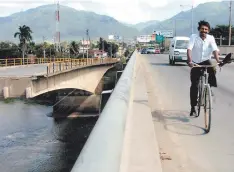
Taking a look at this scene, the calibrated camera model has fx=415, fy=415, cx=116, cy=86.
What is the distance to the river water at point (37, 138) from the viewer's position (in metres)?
28.4

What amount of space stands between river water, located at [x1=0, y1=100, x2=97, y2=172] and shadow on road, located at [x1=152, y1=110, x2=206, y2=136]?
20092 millimetres

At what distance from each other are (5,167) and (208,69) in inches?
893

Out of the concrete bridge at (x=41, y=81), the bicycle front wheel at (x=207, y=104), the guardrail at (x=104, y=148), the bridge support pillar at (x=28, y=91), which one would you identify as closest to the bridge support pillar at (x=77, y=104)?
the concrete bridge at (x=41, y=81)

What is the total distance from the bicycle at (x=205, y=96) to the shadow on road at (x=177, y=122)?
0.76 feet

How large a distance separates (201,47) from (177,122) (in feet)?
4.64

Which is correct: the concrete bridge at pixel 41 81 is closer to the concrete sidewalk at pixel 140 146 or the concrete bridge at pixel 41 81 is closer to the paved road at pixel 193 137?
the paved road at pixel 193 137

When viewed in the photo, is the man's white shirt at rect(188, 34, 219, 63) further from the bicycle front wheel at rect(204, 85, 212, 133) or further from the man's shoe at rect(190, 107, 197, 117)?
the man's shoe at rect(190, 107, 197, 117)

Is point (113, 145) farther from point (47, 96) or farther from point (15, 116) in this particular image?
point (47, 96)

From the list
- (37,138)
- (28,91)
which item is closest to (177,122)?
(28,91)

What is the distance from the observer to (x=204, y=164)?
4.92 metres

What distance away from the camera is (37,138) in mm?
35812

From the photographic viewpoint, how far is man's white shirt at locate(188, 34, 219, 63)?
23.6 ft

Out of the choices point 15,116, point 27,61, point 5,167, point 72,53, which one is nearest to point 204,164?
point 5,167

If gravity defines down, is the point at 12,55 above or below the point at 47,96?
above
